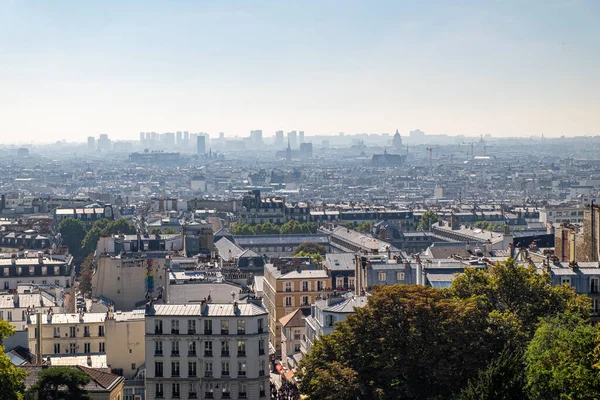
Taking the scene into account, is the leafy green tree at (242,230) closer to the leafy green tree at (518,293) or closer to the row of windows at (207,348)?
the leafy green tree at (518,293)

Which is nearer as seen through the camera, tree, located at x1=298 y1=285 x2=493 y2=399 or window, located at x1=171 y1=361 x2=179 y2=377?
tree, located at x1=298 y1=285 x2=493 y2=399

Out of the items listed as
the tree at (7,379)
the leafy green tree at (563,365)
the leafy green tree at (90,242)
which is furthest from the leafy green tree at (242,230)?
the tree at (7,379)

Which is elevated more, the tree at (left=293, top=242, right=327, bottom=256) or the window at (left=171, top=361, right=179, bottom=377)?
the window at (left=171, top=361, right=179, bottom=377)

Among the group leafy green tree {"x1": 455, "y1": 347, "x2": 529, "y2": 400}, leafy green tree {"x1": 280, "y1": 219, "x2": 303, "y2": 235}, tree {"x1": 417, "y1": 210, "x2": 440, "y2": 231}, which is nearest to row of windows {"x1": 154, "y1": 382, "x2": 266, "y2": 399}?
leafy green tree {"x1": 455, "y1": 347, "x2": 529, "y2": 400}

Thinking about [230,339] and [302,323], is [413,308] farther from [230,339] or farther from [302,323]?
[302,323]

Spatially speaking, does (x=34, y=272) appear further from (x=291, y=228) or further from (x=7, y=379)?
(x=291, y=228)

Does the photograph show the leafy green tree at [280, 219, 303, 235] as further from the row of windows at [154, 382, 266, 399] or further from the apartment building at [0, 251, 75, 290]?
the row of windows at [154, 382, 266, 399]

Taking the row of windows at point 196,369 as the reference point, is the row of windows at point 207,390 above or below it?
below

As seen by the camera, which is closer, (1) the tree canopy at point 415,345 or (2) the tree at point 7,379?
(2) the tree at point 7,379
